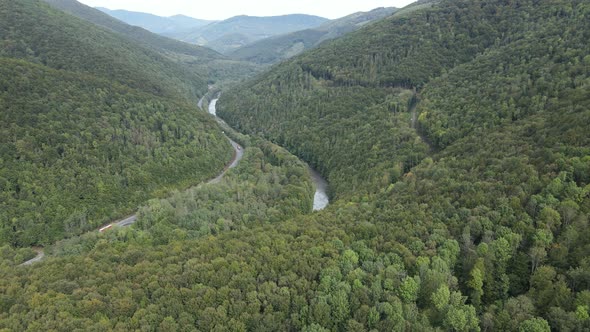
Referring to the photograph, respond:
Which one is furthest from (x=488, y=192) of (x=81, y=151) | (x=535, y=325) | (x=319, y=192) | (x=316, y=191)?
(x=81, y=151)

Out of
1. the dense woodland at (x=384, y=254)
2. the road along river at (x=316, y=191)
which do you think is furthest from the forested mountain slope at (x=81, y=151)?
the dense woodland at (x=384, y=254)

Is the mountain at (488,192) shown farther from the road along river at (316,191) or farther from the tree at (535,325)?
the road along river at (316,191)

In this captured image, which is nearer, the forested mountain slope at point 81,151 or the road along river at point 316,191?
the forested mountain slope at point 81,151

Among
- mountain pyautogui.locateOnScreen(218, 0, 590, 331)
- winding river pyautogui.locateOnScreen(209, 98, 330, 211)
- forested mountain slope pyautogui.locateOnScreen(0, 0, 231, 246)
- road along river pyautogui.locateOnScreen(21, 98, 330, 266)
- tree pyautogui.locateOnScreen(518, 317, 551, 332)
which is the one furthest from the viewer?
winding river pyautogui.locateOnScreen(209, 98, 330, 211)

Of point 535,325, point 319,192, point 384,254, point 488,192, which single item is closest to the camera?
point 535,325

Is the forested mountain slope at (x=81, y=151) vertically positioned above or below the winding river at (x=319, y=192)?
above

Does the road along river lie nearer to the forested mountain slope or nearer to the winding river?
the winding river

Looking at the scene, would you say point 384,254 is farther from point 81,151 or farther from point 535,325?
point 81,151

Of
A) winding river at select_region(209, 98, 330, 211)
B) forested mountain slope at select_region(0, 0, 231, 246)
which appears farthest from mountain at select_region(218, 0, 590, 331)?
forested mountain slope at select_region(0, 0, 231, 246)

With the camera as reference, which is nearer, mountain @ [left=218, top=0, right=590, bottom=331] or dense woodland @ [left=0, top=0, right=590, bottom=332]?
dense woodland @ [left=0, top=0, right=590, bottom=332]
